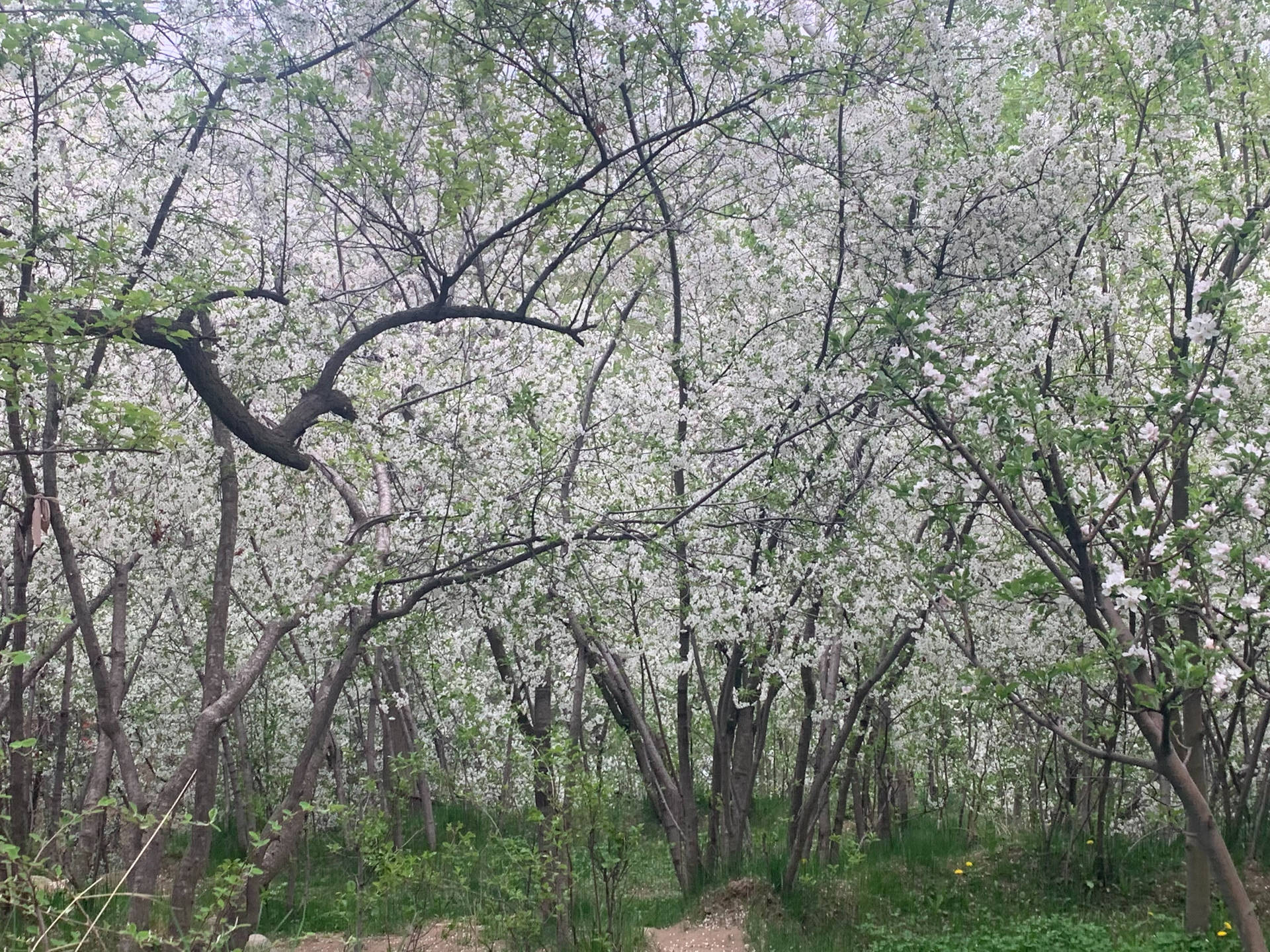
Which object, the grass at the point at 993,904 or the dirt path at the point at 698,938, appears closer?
the grass at the point at 993,904

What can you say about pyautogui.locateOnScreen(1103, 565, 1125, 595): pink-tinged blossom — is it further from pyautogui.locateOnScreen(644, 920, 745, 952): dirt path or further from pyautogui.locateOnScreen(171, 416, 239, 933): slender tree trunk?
pyautogui.locateOnScreen(171, 416, 239, 933): slender tree trunk

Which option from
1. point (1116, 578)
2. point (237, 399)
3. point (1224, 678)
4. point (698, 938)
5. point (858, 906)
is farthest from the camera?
point (858, 906)

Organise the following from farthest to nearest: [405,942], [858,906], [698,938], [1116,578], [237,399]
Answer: [858,906]
[698,938]
[405,942]
[237,399]
[1116,578]

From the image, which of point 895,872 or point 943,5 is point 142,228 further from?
point 895,872

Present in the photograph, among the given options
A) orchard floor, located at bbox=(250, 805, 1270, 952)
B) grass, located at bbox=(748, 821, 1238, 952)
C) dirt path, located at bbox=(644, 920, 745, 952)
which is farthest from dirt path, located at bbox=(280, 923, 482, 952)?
grass, located at bbox=(748, 821, 1238, 952)

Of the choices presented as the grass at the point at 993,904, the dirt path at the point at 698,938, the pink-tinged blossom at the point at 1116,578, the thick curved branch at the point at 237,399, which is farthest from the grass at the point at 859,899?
the pink-tinged blossom at the point at 1116,578

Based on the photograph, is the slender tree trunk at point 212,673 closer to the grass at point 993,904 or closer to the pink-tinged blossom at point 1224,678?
the grass at point 993,904

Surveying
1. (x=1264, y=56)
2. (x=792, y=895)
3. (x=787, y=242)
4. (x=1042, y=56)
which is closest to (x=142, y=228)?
(x=787, y=242)

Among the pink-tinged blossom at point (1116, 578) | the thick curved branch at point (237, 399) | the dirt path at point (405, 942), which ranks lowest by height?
the dirt path at point (405, 942)

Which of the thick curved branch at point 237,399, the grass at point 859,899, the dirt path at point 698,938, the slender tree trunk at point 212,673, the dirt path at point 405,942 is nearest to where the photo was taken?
the thick curved branch at point 237,399

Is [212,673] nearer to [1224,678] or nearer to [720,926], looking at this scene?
[720,926]

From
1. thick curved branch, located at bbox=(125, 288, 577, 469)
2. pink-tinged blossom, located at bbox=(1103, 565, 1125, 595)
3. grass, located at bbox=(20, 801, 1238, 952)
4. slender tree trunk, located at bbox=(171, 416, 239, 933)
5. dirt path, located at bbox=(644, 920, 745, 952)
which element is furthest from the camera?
dirt path, located at bbox=(644, 920, 745, 952)

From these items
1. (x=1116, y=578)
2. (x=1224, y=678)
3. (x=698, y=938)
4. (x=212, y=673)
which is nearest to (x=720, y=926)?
(x=698, y=938)

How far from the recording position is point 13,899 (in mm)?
3381
